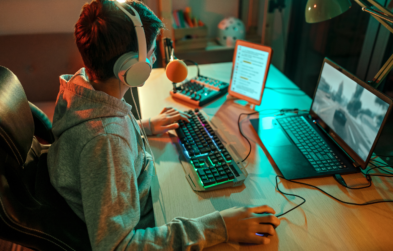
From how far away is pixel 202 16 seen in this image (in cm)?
240

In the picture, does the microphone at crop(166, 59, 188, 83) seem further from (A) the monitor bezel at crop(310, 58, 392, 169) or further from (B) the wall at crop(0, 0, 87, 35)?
(B) the wall at crop(0, 0, 87, 35)

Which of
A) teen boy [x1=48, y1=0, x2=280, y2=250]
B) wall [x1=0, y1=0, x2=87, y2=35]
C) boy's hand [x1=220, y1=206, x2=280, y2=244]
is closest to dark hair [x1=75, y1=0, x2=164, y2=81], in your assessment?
teen boy [x1=48, y1=0, x2=280, y2=250]

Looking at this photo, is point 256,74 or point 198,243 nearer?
point 198,243

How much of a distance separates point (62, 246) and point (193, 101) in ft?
2.67

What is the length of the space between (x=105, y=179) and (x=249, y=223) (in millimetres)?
371

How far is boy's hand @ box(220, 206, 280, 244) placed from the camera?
26.6 inches

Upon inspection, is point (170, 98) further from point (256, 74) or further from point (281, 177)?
point (281, 177)

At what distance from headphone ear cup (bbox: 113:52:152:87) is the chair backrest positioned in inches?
10.4

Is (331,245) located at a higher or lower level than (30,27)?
lower

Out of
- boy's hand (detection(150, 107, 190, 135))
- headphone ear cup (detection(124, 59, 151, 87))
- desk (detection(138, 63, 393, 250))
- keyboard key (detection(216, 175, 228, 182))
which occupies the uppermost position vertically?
headphone ear cup (detection(124, 59, 151, 87))

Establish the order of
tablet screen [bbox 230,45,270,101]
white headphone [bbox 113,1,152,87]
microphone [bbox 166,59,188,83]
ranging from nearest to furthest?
white headphone [bbox 113,1,152,87], microphone [bbox 166,59,188,83], tablet screen [bbox 230,45,270,101]

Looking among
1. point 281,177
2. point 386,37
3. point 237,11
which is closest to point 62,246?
point 281,177

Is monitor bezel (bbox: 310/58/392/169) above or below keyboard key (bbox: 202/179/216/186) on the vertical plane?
above

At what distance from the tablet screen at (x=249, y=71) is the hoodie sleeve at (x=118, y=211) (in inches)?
28.4
